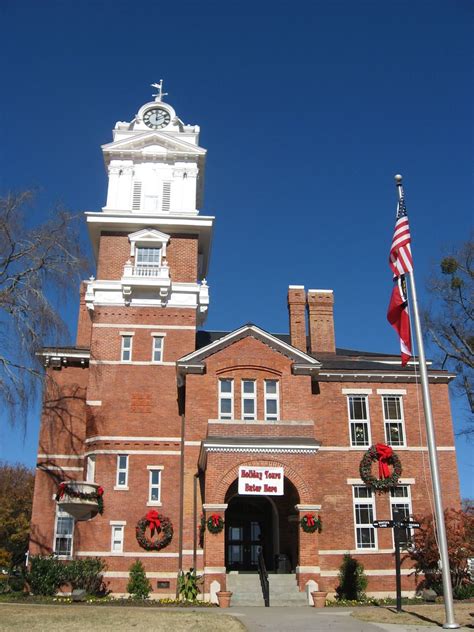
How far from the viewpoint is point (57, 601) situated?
78.1 feet

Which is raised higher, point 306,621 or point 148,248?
point 148,248

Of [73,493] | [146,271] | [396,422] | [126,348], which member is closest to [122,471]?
[73,493]

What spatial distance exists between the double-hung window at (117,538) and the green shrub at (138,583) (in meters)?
0.95

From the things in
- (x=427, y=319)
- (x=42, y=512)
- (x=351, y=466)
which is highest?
(x=427, y=319)

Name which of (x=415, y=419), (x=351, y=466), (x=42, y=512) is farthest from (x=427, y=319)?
(x=42, y=512)

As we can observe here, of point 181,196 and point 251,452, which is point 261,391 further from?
point 181,196

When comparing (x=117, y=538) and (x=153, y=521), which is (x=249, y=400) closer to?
(x=153, y=521)

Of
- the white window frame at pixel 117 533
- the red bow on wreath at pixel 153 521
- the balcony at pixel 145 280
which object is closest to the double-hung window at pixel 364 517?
the red bow on wreath at pixel 153 521

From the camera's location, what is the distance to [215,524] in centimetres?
2452

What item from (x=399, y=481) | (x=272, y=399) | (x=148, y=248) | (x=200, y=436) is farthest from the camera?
(x=148, y=248)

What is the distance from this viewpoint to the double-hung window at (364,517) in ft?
92.4

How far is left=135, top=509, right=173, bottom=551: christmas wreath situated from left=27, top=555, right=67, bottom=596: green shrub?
3.28m

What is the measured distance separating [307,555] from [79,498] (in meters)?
9.10

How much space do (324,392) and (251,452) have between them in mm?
6106
